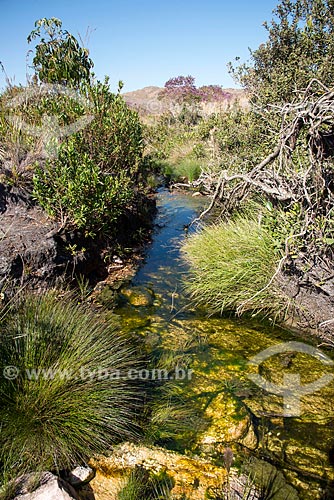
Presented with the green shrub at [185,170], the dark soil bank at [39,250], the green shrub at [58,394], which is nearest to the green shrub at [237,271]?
the dark soil bank at [39,250]

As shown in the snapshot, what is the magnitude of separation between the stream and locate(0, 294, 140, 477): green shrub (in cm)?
48

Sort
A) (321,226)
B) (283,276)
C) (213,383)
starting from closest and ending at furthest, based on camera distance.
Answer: (213,383) < (321,226) < (283,276)

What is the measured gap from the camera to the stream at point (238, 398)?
2.44 meters

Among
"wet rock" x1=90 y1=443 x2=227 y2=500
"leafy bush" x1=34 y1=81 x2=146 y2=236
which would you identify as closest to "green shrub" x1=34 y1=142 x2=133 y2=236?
"leafy bush" x1=34 y1=81 x2=146 y2=236

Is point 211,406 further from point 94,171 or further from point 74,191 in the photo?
point 94,171

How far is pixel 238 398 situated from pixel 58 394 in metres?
1.56

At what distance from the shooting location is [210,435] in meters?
2.69

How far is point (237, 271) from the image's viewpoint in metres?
4.41

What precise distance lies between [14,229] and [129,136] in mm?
3154

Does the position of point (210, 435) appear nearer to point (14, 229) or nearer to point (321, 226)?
point (321, 226)

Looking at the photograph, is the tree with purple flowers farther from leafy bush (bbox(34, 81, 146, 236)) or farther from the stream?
the stream

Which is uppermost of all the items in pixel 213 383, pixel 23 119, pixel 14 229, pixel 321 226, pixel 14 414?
pixel 23 119

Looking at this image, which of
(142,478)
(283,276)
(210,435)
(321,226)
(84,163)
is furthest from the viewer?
(84,163)

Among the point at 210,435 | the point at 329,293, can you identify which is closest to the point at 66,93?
the point at 329,293
